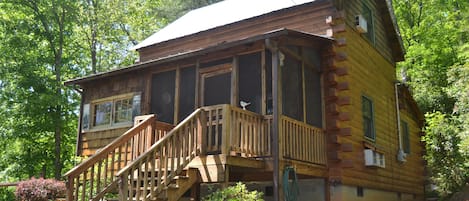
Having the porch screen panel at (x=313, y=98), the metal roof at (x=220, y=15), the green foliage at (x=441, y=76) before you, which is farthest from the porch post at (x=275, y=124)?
the green foliage at (x=441, y=76)

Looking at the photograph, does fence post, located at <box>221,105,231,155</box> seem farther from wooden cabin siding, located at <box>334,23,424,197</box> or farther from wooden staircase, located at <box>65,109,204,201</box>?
wooden cabin siding, located at <box>334,23,424,197</box>

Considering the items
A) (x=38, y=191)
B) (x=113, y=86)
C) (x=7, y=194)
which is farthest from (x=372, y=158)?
(x=7, y=194)

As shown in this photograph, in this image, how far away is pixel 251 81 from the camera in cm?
972

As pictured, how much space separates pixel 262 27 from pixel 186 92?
3097mm

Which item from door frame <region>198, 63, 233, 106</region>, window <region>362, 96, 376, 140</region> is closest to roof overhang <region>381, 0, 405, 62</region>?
window <region>362, 96, 376, 140</region>

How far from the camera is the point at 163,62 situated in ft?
33.6

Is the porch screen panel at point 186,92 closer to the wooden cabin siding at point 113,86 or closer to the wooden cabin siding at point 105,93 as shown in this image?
the wooden cabin siding at point 105,93

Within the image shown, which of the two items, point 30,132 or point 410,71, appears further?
point 410,71

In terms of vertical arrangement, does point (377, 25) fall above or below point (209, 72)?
above

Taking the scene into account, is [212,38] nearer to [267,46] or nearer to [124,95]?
[124,95]

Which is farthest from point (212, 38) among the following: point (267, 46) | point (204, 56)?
point (267, 46)

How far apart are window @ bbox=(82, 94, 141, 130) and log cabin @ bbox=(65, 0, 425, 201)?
0.03 metres

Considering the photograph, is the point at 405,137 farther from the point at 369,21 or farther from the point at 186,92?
the point at 186,92

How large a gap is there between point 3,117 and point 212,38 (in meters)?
11.9
